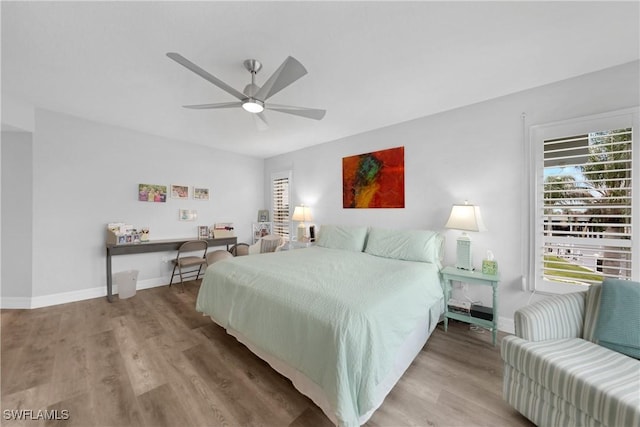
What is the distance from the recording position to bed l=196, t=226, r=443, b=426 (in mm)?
1244

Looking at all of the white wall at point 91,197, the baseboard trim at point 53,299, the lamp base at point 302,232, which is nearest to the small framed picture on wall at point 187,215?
the white wall at point 91,197

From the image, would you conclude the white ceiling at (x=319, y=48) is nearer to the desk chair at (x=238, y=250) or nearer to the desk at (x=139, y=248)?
the desk at (x=139, y=248)

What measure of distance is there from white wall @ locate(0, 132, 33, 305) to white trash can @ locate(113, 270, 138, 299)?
0.88 m

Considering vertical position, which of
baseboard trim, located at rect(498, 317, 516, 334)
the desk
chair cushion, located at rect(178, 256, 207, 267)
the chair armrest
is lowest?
baseboard trim, located at rect(498, 317, 516, 334)

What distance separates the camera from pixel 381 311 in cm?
142

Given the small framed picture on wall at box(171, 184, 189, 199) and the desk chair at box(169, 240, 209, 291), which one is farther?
the small framed picture on wall at box(171, 184, 189, 199)

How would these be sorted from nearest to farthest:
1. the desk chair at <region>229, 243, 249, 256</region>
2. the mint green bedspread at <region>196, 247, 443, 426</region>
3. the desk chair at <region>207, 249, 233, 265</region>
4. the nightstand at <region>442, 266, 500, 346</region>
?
the mint green bedspread at <region>196, 247, 443, 426</region>
the nightstand at <region>442, 266, 500, 346</region>
the desk chair at <region>207, 249, 233, 265</region>
the desk chair at <region>229, 243, 249, 256</region>

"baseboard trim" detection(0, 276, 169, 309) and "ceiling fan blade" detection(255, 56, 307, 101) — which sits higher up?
"ceiling fan blade" detection(255, 56, 307, 101)

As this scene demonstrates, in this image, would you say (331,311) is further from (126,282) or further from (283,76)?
(126,282)

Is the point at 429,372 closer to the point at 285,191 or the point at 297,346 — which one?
the point at 297,346

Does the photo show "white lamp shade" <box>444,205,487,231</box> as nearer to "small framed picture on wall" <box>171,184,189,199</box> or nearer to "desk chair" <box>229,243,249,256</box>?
"desk chair" <box>229,243,249,256</box>

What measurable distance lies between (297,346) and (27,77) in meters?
3.49

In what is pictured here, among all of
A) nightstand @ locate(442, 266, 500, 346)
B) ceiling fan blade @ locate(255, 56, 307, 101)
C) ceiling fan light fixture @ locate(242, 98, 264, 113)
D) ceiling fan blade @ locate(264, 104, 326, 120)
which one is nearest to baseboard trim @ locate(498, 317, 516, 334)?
nightstand @ locate(442, 266, 500, 346)

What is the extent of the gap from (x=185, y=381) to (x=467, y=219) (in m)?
2.93
